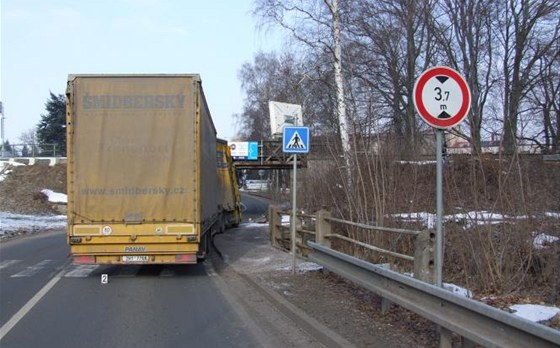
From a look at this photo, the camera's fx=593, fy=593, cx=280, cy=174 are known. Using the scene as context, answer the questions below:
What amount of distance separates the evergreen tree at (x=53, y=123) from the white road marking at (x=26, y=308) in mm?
75684

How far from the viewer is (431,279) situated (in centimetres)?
678

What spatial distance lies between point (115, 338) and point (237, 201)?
21.0 metres

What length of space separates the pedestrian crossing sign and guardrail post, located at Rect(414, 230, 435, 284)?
5050mm

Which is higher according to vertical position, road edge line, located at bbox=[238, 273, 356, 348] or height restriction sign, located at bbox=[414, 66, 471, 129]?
height restriction sign, located at bbox=[414, 66, 471, 129]

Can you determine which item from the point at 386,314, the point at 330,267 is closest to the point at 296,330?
the point at 386,314

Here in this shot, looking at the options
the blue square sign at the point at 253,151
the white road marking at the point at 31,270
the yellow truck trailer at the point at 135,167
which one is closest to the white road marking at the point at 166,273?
the yellow truck trailer at the point at 135,167

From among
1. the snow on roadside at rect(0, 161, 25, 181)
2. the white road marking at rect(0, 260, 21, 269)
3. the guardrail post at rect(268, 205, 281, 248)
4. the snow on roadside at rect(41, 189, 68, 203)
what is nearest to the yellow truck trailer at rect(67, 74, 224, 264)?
the white road marking at rect(0, 260, 21, 269)

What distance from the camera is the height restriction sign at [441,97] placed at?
6.25m

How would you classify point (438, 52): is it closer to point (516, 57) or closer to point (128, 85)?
point (516, 57)

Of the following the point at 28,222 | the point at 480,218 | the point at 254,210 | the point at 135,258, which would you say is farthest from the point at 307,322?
the point at 254,210

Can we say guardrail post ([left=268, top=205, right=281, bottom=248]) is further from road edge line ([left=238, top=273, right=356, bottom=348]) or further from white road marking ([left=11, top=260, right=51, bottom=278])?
road edge line ([left=238, top=273, right=356, bottom=348])

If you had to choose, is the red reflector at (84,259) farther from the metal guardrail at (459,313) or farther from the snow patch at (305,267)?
the metal guardrail at (459,313)

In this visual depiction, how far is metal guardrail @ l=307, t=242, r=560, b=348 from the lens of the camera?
13.6 ft

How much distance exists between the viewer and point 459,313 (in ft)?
17.0
